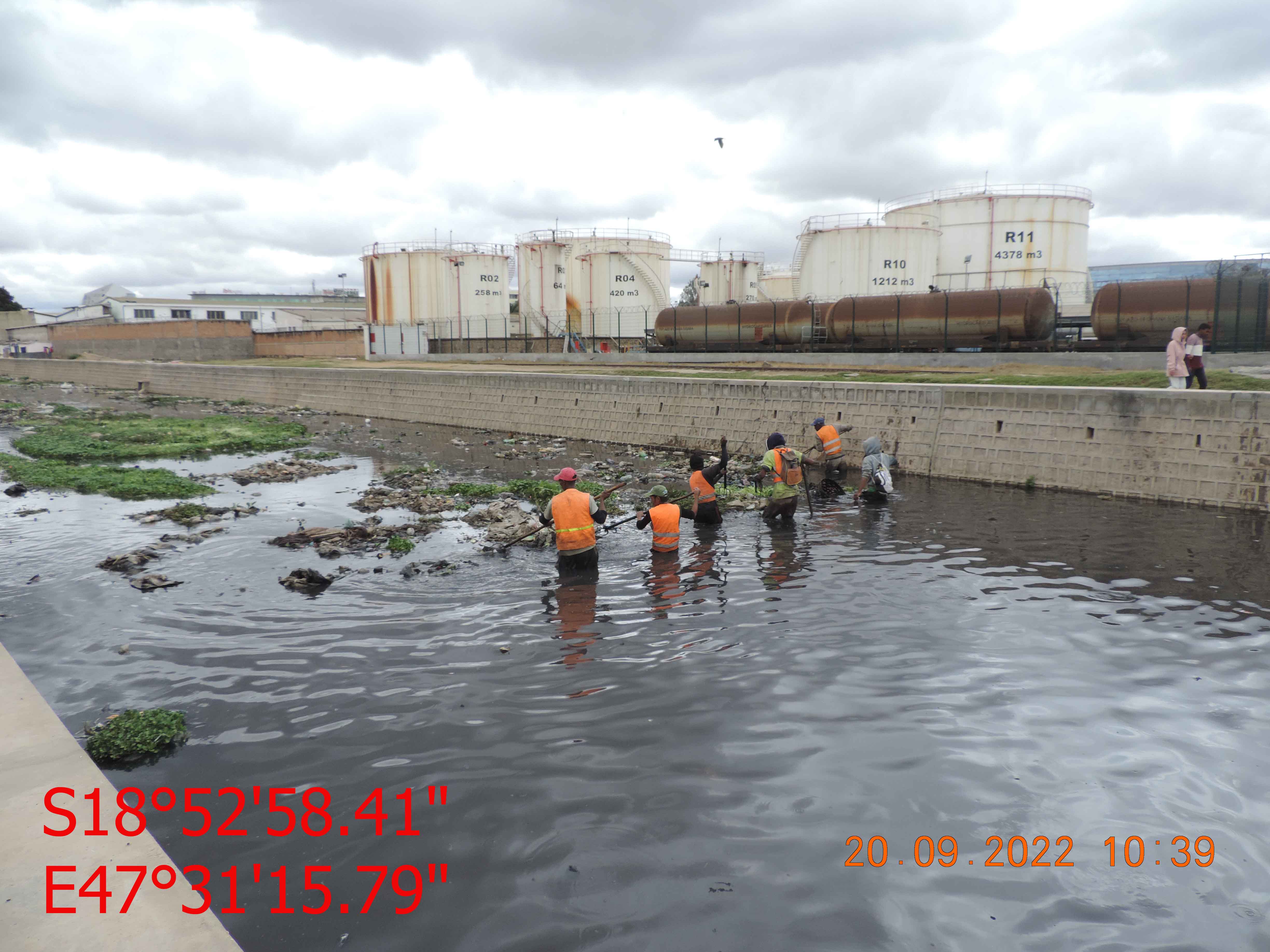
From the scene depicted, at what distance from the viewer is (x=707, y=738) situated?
6.88m

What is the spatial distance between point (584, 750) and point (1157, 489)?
15.2 meters

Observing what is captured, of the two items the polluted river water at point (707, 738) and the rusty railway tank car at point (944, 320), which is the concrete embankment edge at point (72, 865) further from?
the rusty railway tank car at point (944, 320)

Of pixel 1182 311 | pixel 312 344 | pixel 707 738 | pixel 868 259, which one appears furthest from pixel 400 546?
pixel 312 344

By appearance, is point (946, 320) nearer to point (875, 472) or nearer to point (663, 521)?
point (875, 472)

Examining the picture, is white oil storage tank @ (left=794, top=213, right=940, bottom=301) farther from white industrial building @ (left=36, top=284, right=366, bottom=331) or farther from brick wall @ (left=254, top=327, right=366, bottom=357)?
white industrial building @ (left=36, top=284, right=366, bottom=331)

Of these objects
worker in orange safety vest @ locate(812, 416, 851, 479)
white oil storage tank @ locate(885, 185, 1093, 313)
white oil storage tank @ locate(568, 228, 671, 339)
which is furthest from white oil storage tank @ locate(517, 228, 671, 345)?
worker in orange safety vest @ locate(812, 416, 851, 479)

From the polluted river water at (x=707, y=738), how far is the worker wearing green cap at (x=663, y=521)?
0.31 m

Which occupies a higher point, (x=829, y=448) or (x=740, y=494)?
(x=829, y=448)

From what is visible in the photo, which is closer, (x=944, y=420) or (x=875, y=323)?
(x=944, y=420)

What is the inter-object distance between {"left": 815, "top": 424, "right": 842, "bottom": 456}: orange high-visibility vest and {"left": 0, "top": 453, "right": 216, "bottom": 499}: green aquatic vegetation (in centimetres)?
1512

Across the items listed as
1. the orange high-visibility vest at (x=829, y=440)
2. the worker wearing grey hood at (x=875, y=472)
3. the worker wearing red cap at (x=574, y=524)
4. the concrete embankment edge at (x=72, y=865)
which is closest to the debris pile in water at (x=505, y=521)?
the worker wearing red cap at (x=574, y=524)

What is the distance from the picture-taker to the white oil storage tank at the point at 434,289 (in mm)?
58438

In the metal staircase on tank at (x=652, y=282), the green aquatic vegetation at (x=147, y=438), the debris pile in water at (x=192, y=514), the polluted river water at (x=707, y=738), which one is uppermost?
the metal staircase on tank at (x=652, y=282)

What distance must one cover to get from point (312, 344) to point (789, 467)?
60.1 m
